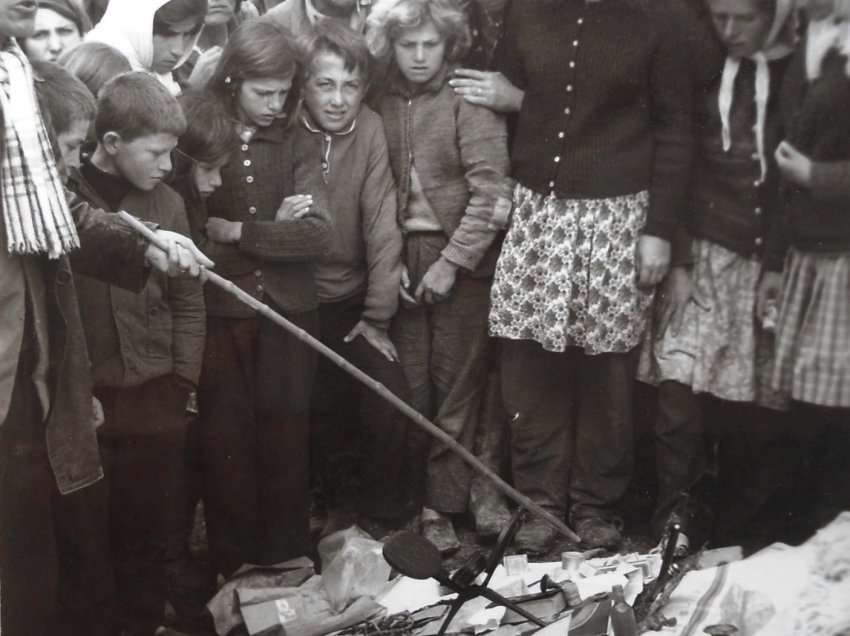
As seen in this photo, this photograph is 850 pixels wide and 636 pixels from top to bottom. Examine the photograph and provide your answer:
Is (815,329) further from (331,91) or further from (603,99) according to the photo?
(331,91)

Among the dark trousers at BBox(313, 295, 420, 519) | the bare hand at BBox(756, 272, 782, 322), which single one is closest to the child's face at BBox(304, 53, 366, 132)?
the dark trousers at BBox(313, 295, 420, 519)

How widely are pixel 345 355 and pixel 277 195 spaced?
1.70ft

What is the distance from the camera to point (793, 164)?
341 cm

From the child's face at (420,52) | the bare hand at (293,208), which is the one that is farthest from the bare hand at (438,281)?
the child's face at (420,52)

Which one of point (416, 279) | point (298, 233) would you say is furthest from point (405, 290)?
point (298, 233)

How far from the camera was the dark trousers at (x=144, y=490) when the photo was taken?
3566 millimetres

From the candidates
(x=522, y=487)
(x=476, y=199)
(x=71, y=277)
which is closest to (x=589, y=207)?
(x=476, y=199)

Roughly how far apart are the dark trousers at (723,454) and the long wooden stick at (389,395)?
14.0 inches

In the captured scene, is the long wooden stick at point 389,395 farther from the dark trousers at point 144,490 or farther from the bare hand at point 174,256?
the dark trousers at point 144,490

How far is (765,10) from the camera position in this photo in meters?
3.38

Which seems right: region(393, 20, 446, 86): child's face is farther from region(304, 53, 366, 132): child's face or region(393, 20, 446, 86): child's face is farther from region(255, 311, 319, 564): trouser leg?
region(255, 311, 319, 564): trouser leg

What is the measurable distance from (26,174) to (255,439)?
1.10 m

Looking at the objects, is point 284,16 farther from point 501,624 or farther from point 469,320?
point 501,624

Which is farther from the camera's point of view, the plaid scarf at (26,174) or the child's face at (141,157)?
the child's face at (141,157)
